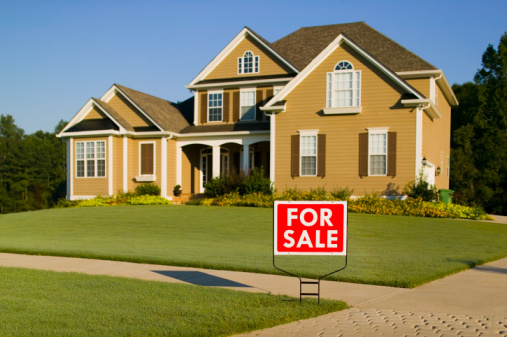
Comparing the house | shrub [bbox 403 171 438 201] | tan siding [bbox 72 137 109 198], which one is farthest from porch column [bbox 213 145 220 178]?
shrub [bbox 403 171 438 201]

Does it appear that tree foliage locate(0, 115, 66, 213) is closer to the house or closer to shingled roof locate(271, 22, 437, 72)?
the house

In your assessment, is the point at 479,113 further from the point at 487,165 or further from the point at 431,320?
the point at 431,320

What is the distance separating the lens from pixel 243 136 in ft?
91.5

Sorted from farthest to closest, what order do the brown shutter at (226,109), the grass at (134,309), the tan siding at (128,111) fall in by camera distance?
1. the brown shutter at (226,109)
2. the tan siding at (128,111)
3. the grass at (134,309)

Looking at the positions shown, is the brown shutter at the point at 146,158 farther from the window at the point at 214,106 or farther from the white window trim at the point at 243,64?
the white window trim at the point at 243,64

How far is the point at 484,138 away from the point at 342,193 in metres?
22.8

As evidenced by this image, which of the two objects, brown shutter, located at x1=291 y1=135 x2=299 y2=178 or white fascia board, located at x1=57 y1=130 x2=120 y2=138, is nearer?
brown shutter, located at x1=291 y1=135 x2=299 y2=178

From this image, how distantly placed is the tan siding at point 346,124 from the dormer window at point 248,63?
15.4 ft

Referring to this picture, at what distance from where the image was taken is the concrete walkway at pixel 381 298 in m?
6.09

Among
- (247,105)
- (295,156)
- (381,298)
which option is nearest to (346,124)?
(295,156)

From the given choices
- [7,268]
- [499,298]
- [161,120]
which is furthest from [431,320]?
[161,120]

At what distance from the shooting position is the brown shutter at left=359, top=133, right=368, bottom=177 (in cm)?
2402

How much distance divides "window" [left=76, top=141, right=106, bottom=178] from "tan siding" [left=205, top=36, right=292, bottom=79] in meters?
7.18

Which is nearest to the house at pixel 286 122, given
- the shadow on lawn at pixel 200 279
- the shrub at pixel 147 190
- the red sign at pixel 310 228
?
the shrub at pixel 147 190
